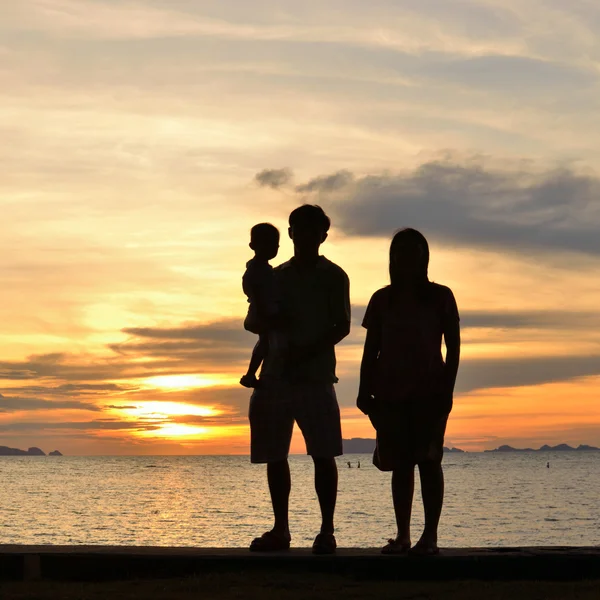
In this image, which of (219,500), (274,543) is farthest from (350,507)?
(274,543)

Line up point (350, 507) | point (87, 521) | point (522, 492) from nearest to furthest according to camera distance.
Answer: point (87, 521) < point (350, 507) < point (522, 492)

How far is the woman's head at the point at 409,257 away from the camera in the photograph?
23.1ft

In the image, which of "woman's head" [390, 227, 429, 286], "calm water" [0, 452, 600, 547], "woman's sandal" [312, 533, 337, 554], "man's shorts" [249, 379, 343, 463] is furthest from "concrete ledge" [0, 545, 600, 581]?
"calm water" [0, 452, 600, 547]

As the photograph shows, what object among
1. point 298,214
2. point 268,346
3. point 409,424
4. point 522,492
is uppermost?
point 298,214

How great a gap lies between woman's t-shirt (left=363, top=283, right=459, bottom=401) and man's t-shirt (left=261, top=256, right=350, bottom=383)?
0.39m

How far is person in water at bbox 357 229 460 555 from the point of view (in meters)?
6.89

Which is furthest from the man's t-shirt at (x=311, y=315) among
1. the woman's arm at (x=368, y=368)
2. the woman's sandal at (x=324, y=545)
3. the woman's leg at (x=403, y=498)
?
the woman's sandal at (x=324, y=545)

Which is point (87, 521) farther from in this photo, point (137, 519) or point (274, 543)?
point (274, 543)

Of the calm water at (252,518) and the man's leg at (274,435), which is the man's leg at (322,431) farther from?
the calm water at (252,518)

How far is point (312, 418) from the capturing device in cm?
720

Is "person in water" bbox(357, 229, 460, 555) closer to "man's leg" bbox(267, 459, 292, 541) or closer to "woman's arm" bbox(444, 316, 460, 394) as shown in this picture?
"woman's arm" bbox(444, 316, 460, 394)

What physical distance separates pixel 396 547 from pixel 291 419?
125 cm

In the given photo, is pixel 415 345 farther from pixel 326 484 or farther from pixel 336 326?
pixel 326 484

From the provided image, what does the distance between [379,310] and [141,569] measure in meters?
2.58
